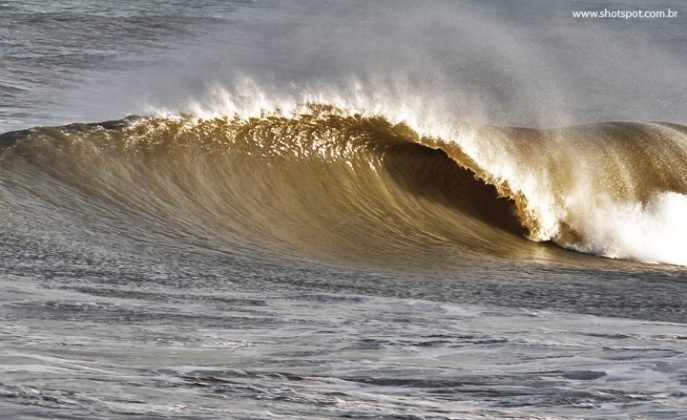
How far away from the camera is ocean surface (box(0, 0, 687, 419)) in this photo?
207 inches

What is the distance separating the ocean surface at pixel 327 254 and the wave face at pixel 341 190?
34 millimetres

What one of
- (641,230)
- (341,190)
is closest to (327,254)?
(341,190)

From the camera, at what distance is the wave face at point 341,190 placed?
35.2 feet

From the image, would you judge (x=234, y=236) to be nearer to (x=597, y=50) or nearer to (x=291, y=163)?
(x=291, y=163)

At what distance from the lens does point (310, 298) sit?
8.15m

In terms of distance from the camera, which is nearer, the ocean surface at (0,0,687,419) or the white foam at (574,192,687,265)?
the ocean surface at (0,0,687,419)

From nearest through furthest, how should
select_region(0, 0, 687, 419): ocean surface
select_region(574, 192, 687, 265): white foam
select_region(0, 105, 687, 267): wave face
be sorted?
select_region(0, 0, 687, 419): ocean surface
select_region(0, 105, 687, 267): wave face
select_region(574, 192, 687, 265): white foam

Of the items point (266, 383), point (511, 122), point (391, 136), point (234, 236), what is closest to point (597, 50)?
point (511, 122)

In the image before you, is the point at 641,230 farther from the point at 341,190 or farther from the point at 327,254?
the point at 327,254

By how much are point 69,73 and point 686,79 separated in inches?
737

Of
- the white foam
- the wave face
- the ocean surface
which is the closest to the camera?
the ocean surface

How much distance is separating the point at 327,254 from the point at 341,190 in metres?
2.55

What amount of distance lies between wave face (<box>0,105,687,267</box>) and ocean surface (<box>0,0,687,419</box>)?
0.03m

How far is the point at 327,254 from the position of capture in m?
10.4
